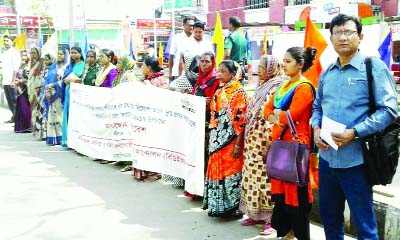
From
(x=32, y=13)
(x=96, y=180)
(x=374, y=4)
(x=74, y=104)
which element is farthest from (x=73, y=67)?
(x=32, y=13)

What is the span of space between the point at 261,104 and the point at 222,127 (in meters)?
0.51

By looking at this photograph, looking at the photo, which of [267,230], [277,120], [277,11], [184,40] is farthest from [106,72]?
[277,11]

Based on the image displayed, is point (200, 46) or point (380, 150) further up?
point (200, 46)

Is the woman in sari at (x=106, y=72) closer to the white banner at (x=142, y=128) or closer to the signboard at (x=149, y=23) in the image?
the white banner at (x=142, y=128)

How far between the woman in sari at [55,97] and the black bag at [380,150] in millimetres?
6420

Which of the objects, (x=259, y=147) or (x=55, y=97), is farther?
(x=55, y=97)

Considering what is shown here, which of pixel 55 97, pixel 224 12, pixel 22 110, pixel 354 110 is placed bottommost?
pixel 22 110

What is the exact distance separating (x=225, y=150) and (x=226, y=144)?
0.06 metres

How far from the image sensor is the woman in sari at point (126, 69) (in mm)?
6711

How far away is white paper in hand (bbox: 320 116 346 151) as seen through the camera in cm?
277

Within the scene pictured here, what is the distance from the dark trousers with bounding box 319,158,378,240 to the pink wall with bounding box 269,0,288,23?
2147 centimetres

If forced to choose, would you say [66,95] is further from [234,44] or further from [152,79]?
[234,44]

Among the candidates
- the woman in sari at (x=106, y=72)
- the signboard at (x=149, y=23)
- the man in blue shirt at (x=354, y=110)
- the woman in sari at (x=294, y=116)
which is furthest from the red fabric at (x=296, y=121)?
the signboard at (x=149, y=23)

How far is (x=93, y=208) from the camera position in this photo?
4.81 meters
